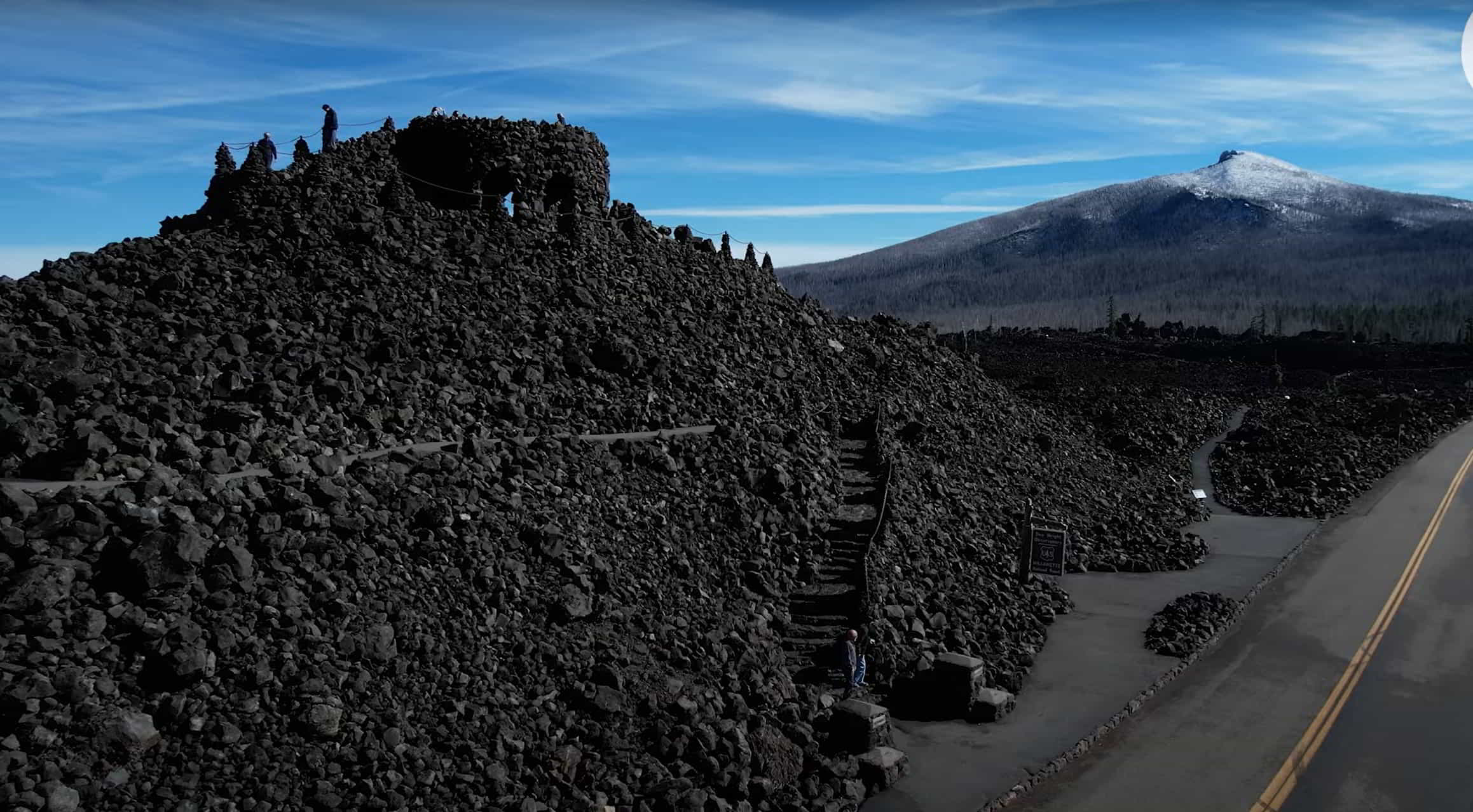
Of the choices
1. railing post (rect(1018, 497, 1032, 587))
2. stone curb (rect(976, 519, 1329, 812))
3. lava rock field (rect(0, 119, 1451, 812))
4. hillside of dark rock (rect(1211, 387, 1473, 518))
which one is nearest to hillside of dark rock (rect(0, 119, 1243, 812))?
lava rock field (rect(0, 119, 1451, 812))

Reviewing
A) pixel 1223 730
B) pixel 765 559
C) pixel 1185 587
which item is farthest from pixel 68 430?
pixel 1185 587

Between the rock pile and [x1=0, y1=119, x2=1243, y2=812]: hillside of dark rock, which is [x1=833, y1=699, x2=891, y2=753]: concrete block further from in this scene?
the rock pile

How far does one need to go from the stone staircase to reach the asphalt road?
236 inches

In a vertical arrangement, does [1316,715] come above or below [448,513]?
below

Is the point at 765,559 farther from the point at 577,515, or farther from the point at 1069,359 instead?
the point at 1069,359

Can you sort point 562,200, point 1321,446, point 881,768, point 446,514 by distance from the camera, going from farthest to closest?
point 1321,446 < point 562,200 < point 446,514 < point 881,768

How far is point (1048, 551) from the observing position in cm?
2941

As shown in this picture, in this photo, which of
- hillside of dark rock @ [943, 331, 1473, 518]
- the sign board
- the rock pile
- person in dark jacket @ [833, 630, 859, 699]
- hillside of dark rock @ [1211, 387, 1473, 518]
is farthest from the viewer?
hillside of dark rock @ [943, 331, 1473, 518]

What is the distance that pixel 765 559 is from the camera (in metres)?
25.0

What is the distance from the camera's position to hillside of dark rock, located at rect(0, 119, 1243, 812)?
1517 centimetres

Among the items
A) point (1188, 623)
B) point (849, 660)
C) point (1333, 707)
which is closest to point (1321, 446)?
point (1188, 623)

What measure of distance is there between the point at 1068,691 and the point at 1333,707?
227 inches

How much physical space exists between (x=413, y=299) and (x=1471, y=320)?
207 meters

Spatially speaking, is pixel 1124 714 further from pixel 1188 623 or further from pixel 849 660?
pixel 1188 623
